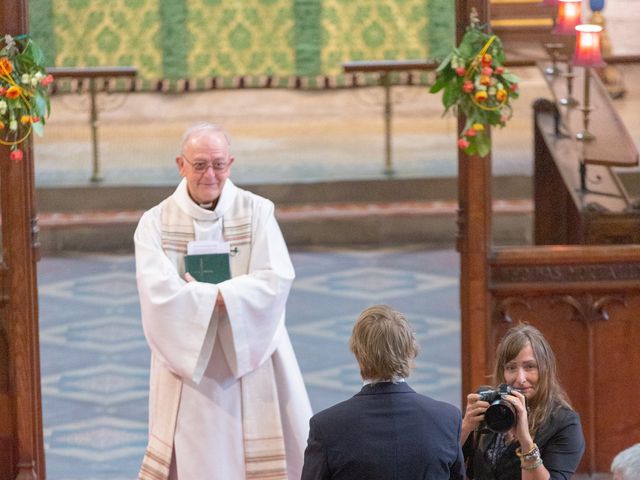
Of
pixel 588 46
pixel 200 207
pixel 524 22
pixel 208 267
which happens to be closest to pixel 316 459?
pixel 208 267

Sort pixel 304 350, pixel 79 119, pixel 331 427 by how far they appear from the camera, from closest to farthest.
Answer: pixel 331 427
pixel 304 350
pixel 79 119

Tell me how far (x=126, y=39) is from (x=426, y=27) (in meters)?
3.19

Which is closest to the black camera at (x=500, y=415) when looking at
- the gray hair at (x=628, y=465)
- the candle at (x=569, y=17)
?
the gray hair at (x=628, y=465)

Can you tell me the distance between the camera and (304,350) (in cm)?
907

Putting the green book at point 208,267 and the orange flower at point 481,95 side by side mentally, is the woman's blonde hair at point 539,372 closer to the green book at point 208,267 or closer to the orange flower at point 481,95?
the green book at point 208,267

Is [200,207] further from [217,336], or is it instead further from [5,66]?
[5,66]

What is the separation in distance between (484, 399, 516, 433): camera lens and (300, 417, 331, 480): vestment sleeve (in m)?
0.53

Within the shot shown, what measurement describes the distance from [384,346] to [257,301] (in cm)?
169

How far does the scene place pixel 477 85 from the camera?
612 cm

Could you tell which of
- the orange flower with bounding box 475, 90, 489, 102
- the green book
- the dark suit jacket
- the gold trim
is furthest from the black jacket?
the gold trim

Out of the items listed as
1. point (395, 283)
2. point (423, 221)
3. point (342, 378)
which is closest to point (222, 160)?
point (342, 378)

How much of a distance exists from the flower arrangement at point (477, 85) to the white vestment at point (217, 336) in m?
1.04

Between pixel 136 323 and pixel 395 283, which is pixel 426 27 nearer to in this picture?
pixel 395 283

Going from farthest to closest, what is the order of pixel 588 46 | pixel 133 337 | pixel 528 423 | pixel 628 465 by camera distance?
pixel 133 337 → pixel 588 46 → pixel 528 423 → pixel 628 465
